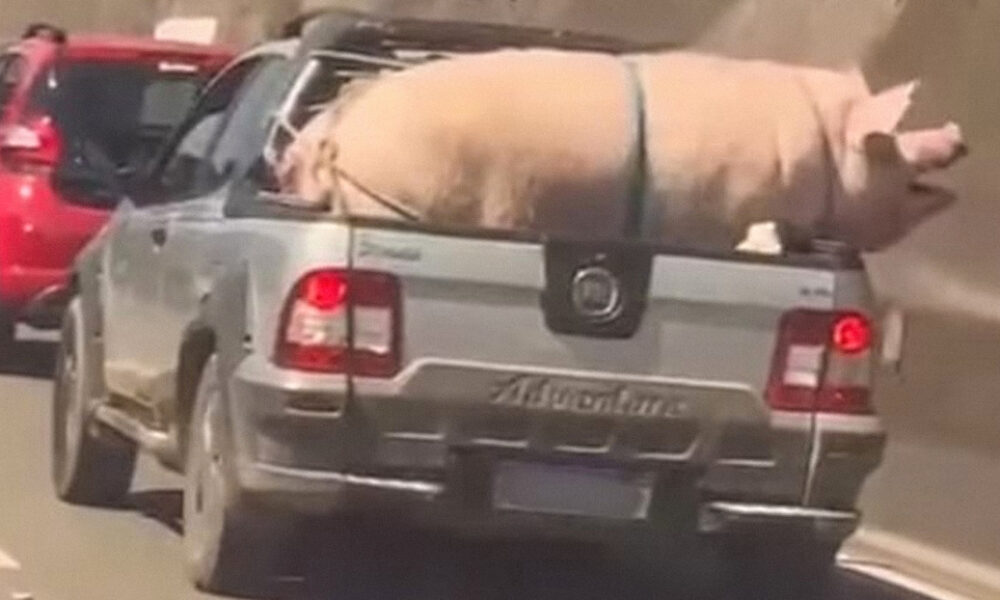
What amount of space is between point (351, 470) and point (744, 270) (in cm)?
139

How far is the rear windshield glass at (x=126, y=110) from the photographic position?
1812 cm

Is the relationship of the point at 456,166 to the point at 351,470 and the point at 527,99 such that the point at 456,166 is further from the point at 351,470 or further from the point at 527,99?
the point at 351,470

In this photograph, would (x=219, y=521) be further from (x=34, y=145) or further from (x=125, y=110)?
(x=34, y=145)

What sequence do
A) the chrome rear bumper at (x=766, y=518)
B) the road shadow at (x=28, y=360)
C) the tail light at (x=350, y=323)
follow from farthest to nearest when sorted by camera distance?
the road shadow at (x=28, y=360) < the chrome rear bumper at (x=766, y=518) < the tail light at (x=350, y=323)

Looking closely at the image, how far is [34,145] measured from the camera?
18.2m

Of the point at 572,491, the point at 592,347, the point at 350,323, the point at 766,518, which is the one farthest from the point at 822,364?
the point at 350,323

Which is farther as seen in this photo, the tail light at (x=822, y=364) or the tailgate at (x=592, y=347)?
the tail light at (x=822, y=364)

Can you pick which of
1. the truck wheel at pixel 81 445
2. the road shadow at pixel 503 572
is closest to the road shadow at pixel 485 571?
the road shadow at pixel 503 572

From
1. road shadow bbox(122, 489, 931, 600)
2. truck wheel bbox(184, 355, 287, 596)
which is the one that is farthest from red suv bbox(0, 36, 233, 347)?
truck wheel bbox(184, 355, 287, 596)

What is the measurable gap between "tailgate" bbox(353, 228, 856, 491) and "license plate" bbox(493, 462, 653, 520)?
8cm

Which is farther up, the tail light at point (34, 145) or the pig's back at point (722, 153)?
the pig's back at point (722, 153)

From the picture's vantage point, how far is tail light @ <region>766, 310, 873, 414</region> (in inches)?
412

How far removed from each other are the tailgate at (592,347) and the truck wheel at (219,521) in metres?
0.73

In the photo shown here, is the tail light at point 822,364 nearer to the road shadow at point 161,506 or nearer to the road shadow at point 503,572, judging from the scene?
the road shadow at point 503,572
